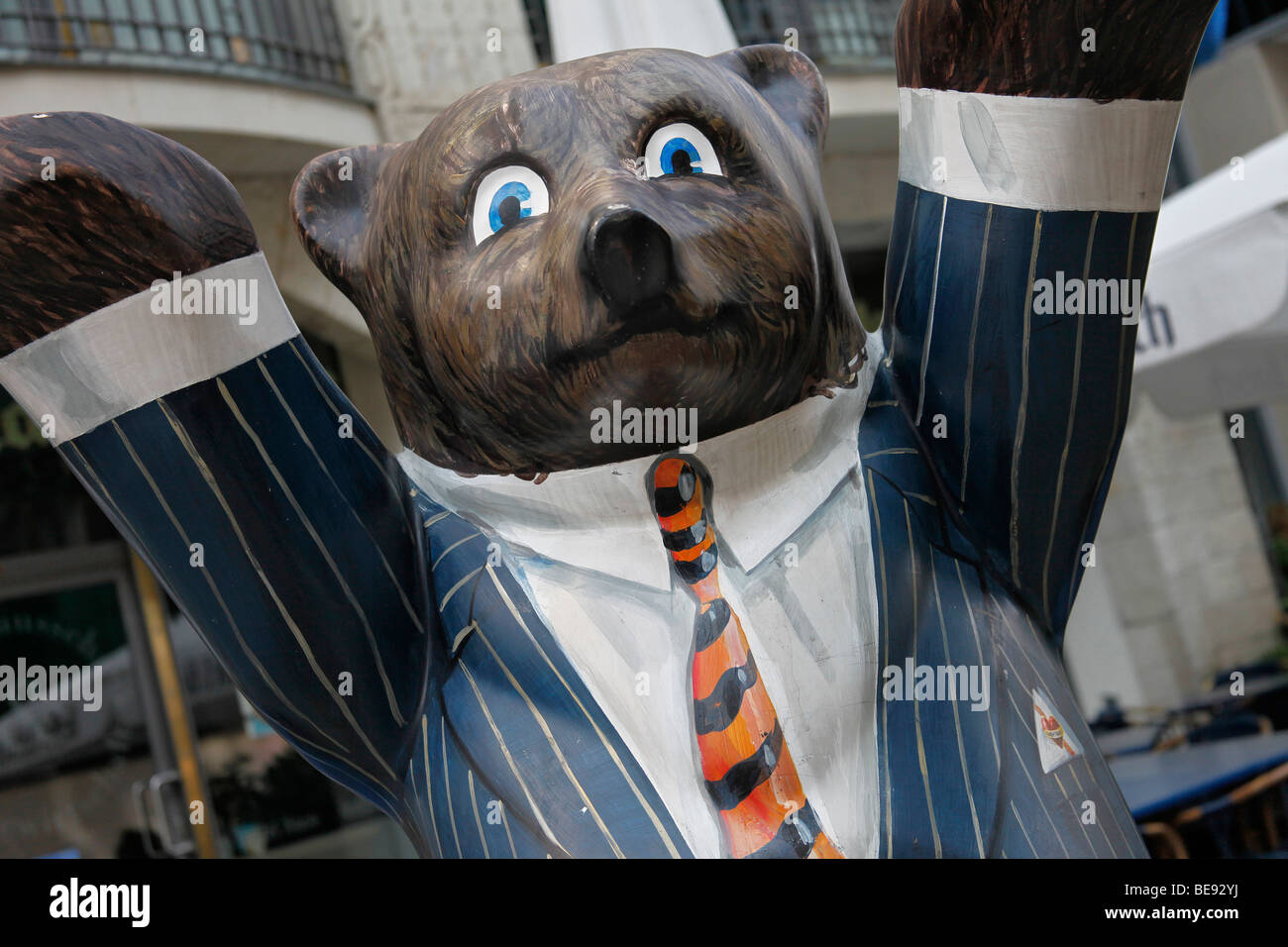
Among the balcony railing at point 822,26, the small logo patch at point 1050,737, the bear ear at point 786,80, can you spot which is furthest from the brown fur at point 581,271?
the balcony railing at point 822,26

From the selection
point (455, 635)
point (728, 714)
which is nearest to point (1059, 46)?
point (728, 714)

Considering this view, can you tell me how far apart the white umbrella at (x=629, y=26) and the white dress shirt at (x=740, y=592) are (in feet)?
2.35

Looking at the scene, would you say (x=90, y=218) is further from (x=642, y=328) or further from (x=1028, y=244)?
(x=1028, y=244)

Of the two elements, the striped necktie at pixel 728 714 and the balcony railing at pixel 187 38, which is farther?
the balcony railing at pixel 187 38

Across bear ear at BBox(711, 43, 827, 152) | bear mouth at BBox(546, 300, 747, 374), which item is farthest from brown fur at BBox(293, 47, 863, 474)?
bear ear at BBox(711, 43, 827, 152)

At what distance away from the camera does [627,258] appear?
1170 mm

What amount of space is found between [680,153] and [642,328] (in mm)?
211

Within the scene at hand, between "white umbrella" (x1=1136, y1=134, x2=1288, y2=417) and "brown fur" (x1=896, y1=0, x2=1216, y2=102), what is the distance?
2.05 metres

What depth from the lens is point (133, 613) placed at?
5.17 meters

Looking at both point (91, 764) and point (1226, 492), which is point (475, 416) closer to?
point (91, 764)

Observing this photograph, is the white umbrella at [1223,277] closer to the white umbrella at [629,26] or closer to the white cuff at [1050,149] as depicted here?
the white umbrella at [629,26]

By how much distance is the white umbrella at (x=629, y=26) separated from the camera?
1.87 m
